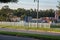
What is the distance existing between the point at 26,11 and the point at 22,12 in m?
2.54

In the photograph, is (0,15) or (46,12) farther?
(46,12)

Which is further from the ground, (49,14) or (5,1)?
(5,1)

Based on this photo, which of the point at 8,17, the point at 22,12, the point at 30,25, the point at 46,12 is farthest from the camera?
the point at 46,12

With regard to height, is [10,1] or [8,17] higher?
[10,1]

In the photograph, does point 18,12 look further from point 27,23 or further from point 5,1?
point 5,1

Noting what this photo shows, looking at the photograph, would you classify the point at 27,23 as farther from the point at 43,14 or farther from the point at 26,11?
the point at 43,14

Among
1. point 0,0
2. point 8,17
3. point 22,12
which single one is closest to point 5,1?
point 0,0

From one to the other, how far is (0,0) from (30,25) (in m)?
53.3

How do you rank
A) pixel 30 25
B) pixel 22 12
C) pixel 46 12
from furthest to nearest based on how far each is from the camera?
pixel 46 12 → pixel 22 12 → pixel 30 25

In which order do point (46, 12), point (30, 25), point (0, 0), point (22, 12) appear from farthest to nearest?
1. point (46, 12)
2. point (22, 12)
3. point (30, 25)
4. point (0, 0)

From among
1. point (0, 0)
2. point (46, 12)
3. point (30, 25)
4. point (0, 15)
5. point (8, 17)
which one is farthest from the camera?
point (46, 12)

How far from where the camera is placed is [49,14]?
15325 cm

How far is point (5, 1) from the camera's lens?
8938 mm

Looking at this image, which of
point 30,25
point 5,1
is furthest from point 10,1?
point 30,25
